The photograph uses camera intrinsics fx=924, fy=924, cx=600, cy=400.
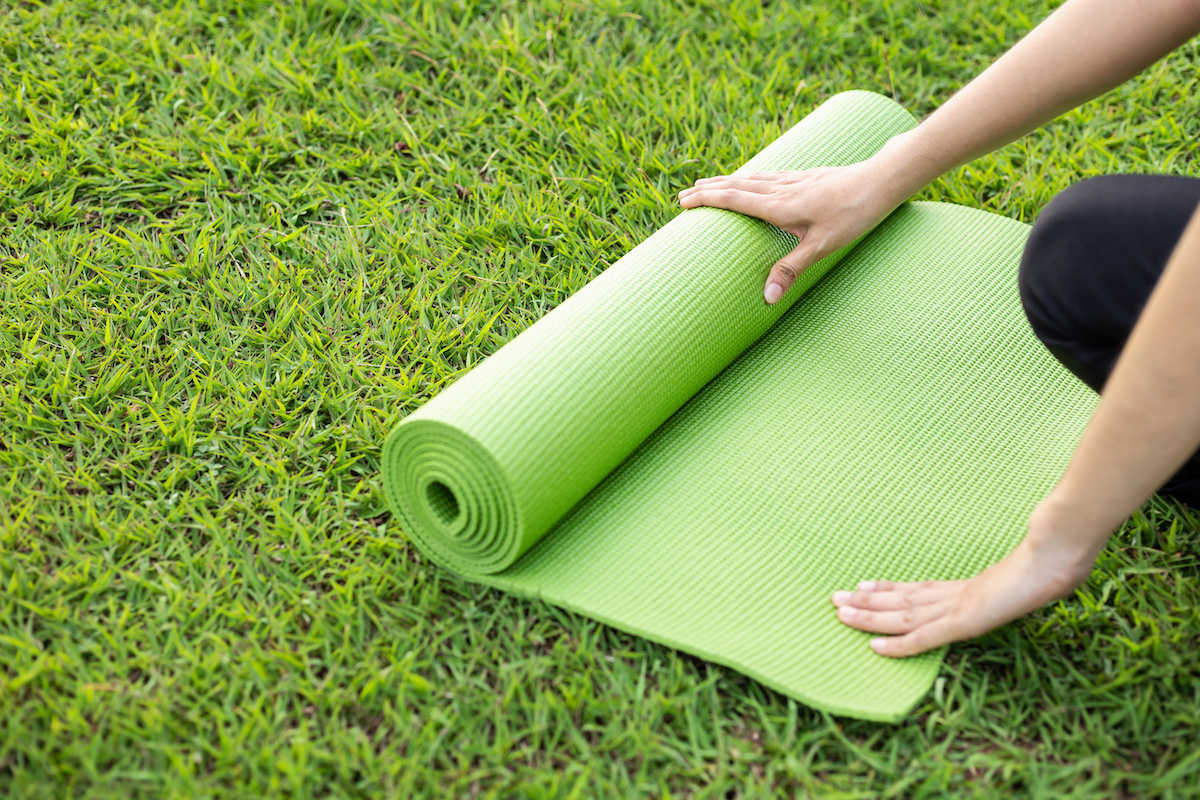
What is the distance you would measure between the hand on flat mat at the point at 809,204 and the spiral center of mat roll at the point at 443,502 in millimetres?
739

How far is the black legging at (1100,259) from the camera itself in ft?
4.83

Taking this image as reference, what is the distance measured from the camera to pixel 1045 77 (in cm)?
166

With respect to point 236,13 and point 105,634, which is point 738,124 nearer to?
point 236,13

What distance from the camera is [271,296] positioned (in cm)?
209

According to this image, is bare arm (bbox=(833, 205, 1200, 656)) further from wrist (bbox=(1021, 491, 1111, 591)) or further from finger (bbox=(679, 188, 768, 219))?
finger (bbox=(679, 188, 768, 219))

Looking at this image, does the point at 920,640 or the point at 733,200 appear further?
the point at 733,200

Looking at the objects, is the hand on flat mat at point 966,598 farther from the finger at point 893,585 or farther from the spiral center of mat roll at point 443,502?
the spiral center of mat roll at point 443,502

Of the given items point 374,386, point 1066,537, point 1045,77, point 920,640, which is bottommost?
point 374,386

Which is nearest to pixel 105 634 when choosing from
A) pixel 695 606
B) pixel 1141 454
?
pixel 695 606

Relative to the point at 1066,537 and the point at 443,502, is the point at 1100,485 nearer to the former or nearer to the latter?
the point at 1066,537

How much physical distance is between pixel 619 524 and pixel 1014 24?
2.24 m

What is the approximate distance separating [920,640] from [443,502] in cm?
82

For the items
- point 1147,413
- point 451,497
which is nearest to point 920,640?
point 1147,413

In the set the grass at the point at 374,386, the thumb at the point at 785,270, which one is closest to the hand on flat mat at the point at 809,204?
the thumb at the point at 785,270
